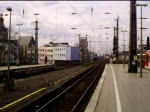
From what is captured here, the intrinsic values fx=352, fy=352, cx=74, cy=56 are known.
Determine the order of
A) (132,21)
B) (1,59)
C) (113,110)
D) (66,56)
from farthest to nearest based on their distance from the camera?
(66,56)
(1,59)
(132,21)
(113,110)

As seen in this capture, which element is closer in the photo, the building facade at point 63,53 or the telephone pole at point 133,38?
the telephone pole at point 133,38

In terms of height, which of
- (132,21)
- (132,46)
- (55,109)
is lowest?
(55,109)

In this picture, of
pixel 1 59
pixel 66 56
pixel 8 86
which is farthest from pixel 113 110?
pixel 66 56

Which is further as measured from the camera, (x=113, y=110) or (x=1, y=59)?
(x=1, y=59)

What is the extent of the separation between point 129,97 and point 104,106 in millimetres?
3346

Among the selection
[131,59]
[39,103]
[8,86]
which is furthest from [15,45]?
[39,103]

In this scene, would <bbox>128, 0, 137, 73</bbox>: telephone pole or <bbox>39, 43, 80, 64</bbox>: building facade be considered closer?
<bbox>128, 0, 137, 73</bbox>: telephone pole

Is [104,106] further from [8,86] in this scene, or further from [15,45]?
[15,45]

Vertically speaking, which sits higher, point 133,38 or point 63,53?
point 133,38

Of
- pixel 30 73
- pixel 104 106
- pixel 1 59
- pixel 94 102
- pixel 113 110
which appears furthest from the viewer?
pixel 1 59

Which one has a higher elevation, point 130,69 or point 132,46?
point 132,46

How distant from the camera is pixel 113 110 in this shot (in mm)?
14844

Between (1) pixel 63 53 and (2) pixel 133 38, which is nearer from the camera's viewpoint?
(2) pixel 133 38

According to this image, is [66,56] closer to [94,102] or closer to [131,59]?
[131,59]
